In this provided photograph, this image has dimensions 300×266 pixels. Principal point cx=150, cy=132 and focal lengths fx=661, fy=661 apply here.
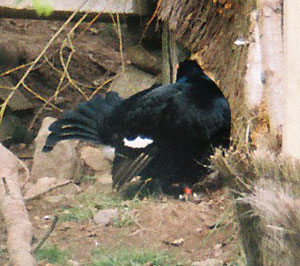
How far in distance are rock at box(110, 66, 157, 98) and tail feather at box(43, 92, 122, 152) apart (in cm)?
50

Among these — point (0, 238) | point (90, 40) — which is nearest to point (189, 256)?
point (0, 238)

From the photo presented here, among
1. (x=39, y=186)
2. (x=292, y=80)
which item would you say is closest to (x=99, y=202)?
(x=39, y=186)

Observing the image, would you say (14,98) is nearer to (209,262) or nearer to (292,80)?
(209,262)

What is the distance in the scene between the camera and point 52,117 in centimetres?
633

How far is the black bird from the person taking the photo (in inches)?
193

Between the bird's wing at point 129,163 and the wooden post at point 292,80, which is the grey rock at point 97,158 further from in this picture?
the wooden post at point 292,80

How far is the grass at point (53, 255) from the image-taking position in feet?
12.7

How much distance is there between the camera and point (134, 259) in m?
3.84

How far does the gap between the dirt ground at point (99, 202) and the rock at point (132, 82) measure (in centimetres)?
26

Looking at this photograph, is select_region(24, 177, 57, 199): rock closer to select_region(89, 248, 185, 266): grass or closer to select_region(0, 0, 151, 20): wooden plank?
select_region(89, 248, 185, 266): grass

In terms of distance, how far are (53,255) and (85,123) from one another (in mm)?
1903

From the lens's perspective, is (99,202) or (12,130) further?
(12,130)

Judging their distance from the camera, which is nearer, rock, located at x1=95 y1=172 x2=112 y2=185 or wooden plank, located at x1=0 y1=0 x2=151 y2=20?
rock, located at x1=95 y1=172 x2=112 y2=185

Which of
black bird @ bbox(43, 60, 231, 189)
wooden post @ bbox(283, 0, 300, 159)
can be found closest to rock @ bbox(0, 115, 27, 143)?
black bird @ bbox(43, 60, 231, 189)
